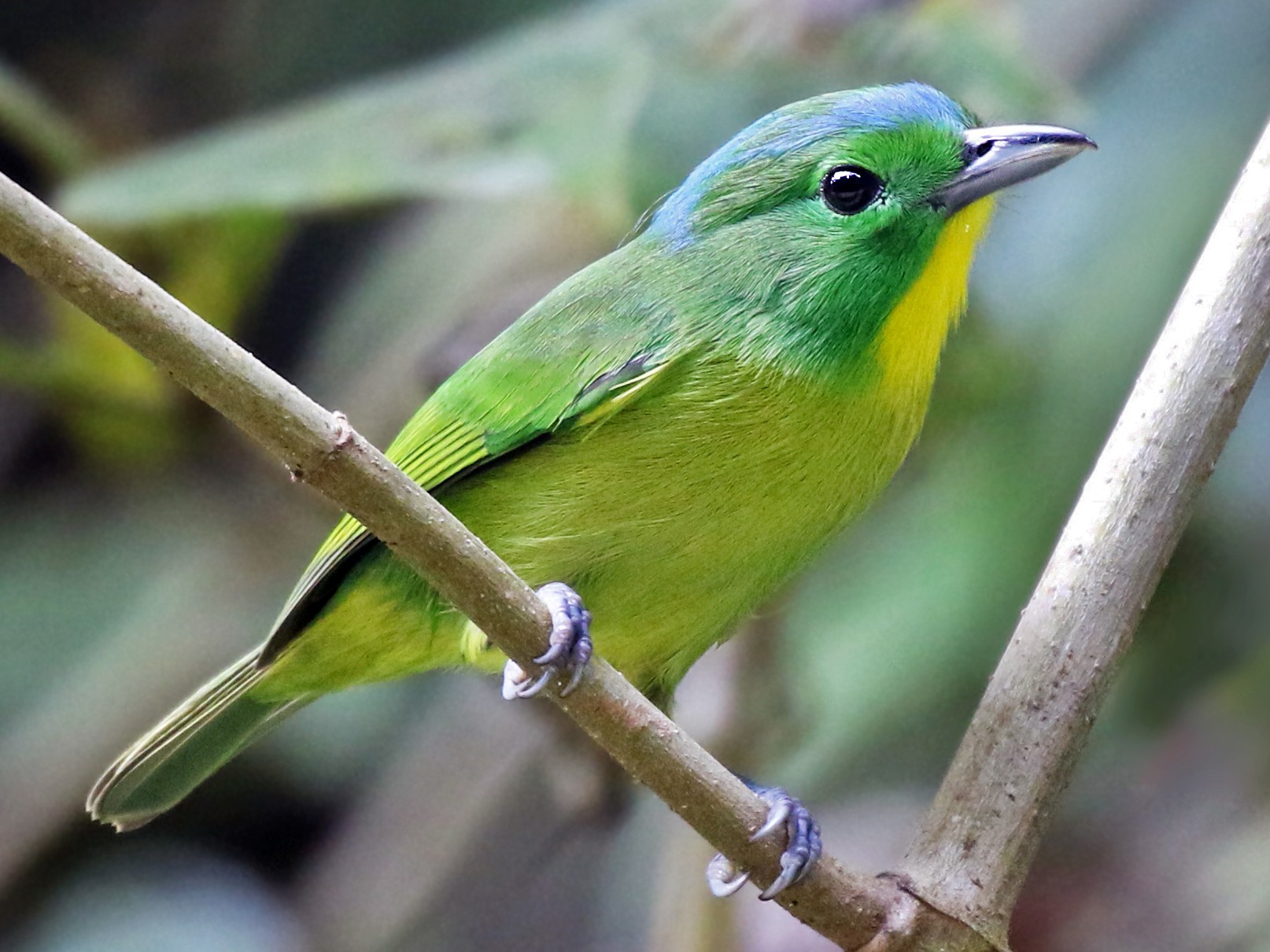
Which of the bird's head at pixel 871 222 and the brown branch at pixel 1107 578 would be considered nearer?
the brown branch at pixel 1107 578

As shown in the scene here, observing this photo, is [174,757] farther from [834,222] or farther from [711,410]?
[834,222]

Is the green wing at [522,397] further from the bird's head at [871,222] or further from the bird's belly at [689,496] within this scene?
the bird's head at [871,222]

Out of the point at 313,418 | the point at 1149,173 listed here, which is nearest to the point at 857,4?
the point at 1149,173

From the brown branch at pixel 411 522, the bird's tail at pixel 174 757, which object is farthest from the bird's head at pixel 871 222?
the bird's tail at pixel 174 757

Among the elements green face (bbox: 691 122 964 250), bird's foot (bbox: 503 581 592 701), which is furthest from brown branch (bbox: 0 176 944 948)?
green face (bbox: 691 122 964 250)

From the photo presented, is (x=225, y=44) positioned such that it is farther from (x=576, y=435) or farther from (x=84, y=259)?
(x=84, y=259)

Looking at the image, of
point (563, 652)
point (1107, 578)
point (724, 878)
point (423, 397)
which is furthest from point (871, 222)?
point (423, 397)
